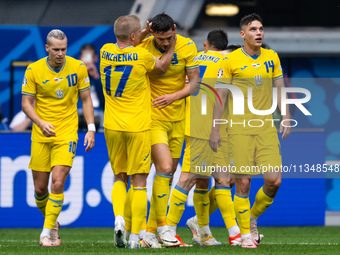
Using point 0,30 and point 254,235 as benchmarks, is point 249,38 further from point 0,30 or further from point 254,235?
point 0,30

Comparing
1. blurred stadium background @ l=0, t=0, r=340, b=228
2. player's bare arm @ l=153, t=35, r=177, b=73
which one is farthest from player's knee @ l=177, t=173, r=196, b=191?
blurred stadium background @ l=0, t=0, r=340, b=228

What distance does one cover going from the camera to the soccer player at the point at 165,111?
8.07 metres

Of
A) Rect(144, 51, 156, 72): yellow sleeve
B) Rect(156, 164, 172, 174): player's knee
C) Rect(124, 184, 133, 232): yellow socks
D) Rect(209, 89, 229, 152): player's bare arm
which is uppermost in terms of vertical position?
Rect(144, 51, 156, 72): yellow sleeve

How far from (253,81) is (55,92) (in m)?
2.11

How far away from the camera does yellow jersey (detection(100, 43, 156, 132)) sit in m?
7.82

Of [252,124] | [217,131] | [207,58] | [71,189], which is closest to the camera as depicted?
[252,124]

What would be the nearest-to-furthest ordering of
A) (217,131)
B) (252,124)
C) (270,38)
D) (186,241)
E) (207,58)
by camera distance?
(252,124) → (217,131) → (207,58) → (186,241) → (270,38)

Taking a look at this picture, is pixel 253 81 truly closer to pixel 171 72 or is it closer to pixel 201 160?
pixel 171 72

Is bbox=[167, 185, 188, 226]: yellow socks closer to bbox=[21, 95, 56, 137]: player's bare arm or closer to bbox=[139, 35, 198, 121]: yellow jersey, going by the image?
bbox=[139, 35, 198, 121]: yellow jersey

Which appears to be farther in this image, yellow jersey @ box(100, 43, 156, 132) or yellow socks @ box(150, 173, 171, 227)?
yellow socks @ box(150, 173, 171, 227)

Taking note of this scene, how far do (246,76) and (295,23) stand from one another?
8.88m

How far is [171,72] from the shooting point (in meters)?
8.28

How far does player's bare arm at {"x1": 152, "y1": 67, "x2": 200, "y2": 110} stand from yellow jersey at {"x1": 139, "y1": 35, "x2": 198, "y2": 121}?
81mm

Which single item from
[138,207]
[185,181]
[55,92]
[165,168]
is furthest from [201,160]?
[55,92]
